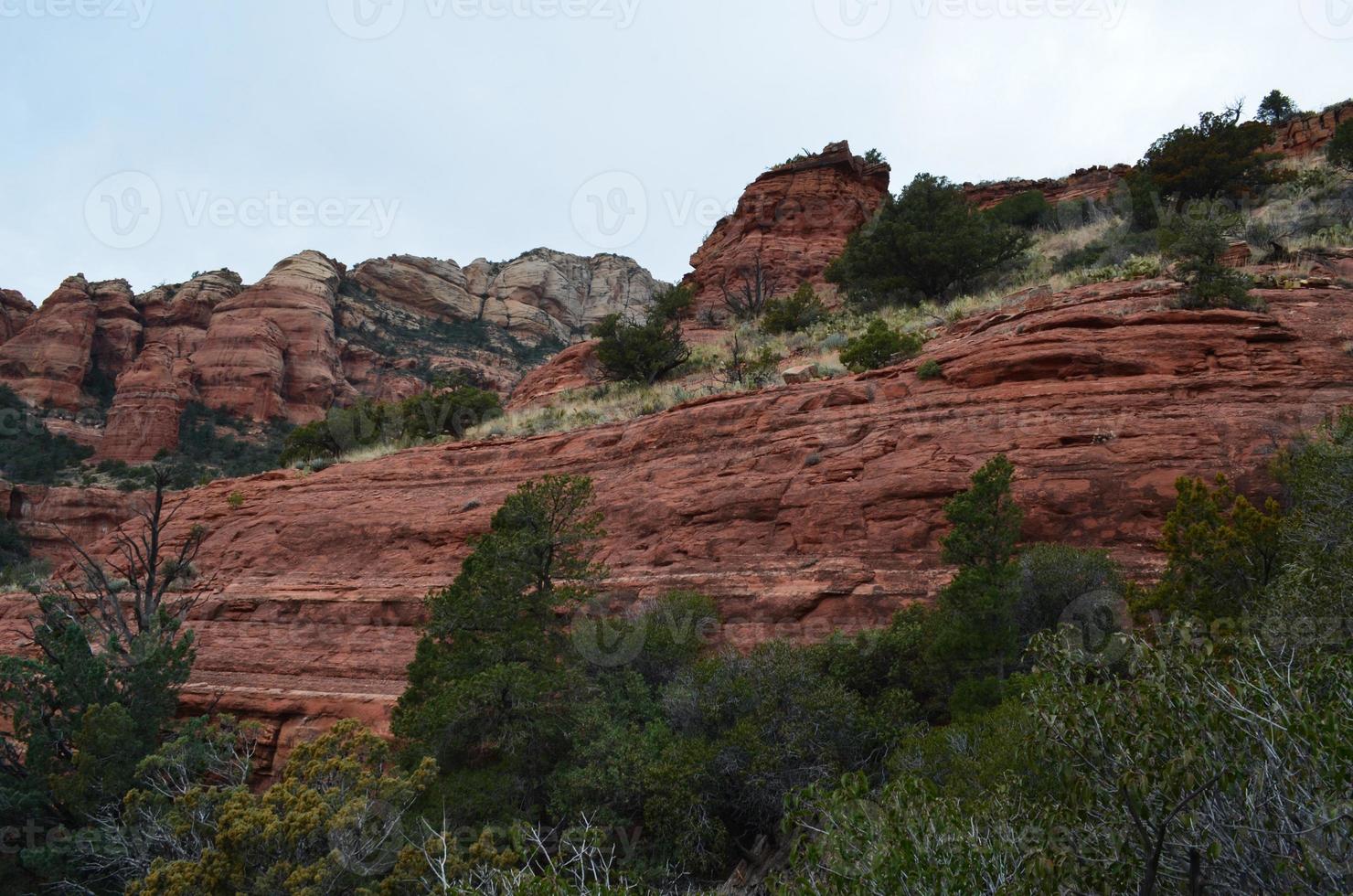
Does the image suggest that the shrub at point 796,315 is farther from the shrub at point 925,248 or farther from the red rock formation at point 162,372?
the red rock formation at point 162,372

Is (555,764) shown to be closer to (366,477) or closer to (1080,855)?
(1080,855)

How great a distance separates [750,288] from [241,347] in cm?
3582

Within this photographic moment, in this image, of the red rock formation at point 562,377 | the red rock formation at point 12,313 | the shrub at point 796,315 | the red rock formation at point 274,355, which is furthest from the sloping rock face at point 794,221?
the red rock formation at point 12,313

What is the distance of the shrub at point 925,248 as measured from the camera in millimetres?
24500

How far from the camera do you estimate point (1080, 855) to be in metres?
3.98

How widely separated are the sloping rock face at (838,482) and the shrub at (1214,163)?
524 inches

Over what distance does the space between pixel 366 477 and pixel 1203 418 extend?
17.7 m

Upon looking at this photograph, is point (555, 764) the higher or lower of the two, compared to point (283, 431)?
lower

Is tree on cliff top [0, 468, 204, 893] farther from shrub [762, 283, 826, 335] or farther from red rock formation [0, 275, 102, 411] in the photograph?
red rock formation [0, 275, 102, 411]

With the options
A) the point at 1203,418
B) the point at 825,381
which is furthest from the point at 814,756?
the point at 825,381

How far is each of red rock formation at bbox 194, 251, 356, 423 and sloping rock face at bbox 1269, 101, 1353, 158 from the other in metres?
53.0

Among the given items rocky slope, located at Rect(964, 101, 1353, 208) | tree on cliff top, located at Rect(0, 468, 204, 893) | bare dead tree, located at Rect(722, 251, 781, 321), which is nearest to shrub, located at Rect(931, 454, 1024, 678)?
tree on cliff top, located at Rect(0, 468, 204, 893)

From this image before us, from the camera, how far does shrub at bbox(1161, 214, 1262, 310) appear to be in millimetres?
13984

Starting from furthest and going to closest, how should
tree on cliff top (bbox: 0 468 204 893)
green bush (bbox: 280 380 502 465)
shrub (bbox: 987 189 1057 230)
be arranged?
shrub (bbox: 987 189 1057 230)
green bush (bbox: 280 380 502 465)
tree on cliff top (bbox: 0 468 204 893)
